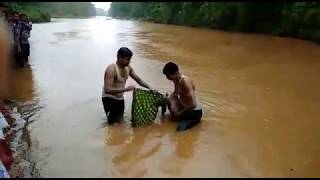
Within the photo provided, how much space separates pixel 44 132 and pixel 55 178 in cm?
205

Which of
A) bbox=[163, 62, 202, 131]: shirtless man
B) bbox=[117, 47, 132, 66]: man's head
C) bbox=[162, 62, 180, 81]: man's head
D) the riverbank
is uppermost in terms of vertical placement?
bbox=[117, 47, 132, 66]: man's head

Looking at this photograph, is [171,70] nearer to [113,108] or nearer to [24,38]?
[113,108]

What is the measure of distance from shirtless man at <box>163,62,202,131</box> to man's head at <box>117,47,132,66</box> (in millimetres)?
547

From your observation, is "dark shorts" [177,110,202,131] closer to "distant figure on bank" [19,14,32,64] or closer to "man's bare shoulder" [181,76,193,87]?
"man's bare shoulder" [181,76,193,87]

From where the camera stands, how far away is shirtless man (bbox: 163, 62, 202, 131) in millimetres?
6480

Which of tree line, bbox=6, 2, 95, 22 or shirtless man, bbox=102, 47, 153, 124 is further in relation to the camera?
tree line, bbox=6, 2, 95, 22

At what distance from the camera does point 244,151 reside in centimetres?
588

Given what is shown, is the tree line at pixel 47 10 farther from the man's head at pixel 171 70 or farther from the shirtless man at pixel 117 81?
the man's head at pixel 171 70

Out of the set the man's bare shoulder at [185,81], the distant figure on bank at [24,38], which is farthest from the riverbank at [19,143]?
the distant figure on bank at [24,38]

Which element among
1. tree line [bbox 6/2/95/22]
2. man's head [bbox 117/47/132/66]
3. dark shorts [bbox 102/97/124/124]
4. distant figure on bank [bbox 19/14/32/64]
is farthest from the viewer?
tree line [bbox 6/2/95/22]

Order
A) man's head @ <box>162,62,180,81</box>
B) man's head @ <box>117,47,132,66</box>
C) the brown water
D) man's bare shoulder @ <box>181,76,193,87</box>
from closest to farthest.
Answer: the brown water < man's head @ <box>117,47,132,66</box> < man's head @ <box>162,62,180,81</box> < man's bare shoulder @ <box>181,76,193,87</box>

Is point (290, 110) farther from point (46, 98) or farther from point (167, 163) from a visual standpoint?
point (46, 98)

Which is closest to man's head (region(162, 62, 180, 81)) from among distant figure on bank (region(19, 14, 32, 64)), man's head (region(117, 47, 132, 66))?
man's head (region(117, 47, 132, 66))

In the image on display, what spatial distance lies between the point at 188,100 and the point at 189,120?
1.15ft
